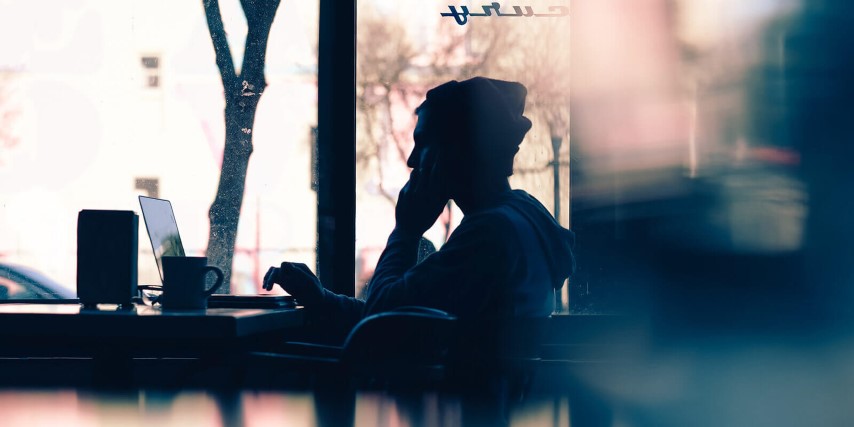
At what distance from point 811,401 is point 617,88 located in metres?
1.23

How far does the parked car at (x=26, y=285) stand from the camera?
291 centimetres

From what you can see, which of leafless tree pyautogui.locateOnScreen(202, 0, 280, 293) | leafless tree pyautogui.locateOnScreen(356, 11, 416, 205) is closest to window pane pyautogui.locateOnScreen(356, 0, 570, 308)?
leafless tree pyautogui.locateOnScreen(356, 11, 416, 205)

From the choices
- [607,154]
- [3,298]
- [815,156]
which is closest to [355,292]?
[607,154]

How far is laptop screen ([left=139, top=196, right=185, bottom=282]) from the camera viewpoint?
2094mm

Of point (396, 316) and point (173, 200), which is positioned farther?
point (173, 200)

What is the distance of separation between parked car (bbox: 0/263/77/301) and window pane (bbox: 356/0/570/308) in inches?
44.0

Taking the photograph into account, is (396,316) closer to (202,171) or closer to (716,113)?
(202,171)

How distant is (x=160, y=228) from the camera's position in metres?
2.18

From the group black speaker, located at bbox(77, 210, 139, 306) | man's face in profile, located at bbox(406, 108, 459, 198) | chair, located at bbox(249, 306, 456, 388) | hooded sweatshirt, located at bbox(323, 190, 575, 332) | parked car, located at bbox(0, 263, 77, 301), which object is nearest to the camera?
chair, located at bbox(249, 306, 456, 388)

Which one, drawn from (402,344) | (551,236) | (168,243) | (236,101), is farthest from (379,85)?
(402,344)

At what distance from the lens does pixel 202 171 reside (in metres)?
2.96

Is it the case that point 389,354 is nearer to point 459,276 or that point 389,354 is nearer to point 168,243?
point 459,276

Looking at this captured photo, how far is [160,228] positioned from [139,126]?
36.0 inches

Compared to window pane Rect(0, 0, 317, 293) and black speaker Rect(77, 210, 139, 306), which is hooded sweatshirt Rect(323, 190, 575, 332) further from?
window pane Rect(0, 0, 317, 293)
